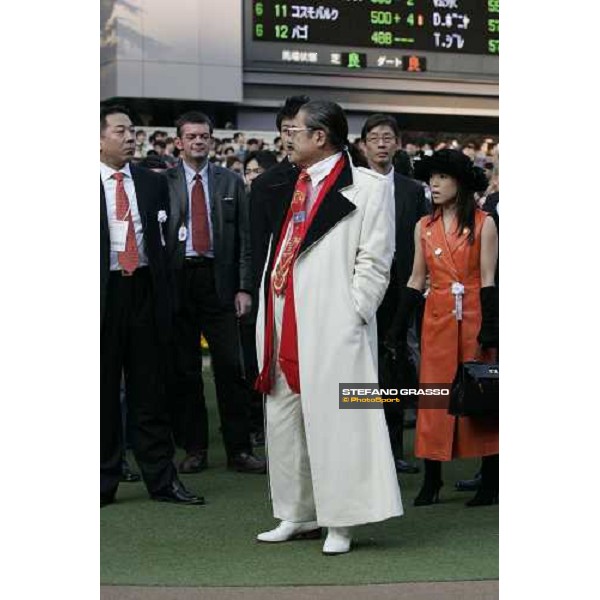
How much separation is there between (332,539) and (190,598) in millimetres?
1003

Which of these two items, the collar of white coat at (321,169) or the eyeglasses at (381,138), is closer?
the collar of white coat at (321,169)

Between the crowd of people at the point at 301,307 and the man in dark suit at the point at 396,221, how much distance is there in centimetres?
1

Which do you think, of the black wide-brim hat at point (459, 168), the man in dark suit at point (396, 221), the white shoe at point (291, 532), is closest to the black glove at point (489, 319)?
the black wide-brim hat at point (459, 168)

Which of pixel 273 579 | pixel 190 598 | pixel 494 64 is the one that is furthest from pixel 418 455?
pixel 494 64

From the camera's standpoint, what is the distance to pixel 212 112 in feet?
66.0

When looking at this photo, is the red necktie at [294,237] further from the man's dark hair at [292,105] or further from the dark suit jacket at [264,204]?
the man's dark hair at [292,105]

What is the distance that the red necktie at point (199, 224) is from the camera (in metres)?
7.99

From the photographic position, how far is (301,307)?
595cm

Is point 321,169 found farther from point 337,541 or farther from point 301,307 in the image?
point 337,541

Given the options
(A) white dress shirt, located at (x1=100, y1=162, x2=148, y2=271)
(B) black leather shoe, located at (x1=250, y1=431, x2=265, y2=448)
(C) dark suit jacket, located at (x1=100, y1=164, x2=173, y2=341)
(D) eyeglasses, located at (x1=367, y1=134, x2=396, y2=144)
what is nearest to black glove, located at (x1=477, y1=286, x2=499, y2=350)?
(D) eyeglasses, located at (x1=367, y1=134, x2=396, y2=144)

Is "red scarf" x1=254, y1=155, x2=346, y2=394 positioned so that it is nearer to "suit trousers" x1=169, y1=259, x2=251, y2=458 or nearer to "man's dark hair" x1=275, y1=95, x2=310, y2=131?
"man's dark hair" x1=275, y1=95, x2=310, y2=131

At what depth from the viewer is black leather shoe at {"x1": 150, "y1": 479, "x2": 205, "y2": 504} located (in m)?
7.04

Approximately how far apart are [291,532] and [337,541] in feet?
1.10
